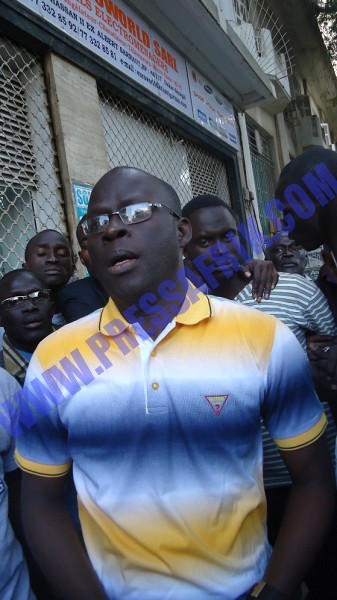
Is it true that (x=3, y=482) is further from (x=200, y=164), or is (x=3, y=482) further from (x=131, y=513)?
(x=200, y=164)

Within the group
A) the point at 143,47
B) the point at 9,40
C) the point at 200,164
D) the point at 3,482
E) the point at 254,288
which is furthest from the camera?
the point at 200,164

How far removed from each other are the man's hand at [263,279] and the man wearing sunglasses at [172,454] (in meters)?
0.62

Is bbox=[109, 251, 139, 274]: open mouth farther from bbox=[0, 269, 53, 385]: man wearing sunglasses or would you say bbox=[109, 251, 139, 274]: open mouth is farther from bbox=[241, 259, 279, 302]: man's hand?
bbox=[0, 269, 53, 385]: man wearing sunglasses

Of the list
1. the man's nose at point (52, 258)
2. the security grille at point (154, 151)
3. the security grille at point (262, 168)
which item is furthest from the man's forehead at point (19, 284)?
the security grille at point (262, 168)

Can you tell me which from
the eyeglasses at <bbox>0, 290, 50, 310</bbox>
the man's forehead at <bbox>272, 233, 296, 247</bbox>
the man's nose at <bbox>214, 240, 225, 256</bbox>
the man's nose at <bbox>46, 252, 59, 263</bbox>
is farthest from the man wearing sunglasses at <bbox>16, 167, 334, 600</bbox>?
the man's forehead at <bbox>272, 233, 296, 247</bbox>

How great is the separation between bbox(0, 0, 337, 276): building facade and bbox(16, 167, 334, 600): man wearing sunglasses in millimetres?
2345

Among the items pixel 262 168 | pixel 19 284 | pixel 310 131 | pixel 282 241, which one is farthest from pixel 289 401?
pixel 310 131

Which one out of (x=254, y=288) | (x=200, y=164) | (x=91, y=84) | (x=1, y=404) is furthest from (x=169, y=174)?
(x=1, y=404)

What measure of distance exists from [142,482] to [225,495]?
0.21 meters

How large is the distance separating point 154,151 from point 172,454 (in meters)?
4.94

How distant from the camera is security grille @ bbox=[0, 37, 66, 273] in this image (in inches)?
140

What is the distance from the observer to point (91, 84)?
4.37 meters

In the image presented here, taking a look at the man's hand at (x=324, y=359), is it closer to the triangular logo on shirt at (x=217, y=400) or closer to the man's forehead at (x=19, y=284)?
the triangular logo on shirt at (x=217, y=400)

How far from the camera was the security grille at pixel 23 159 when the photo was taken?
3561 millimetres
